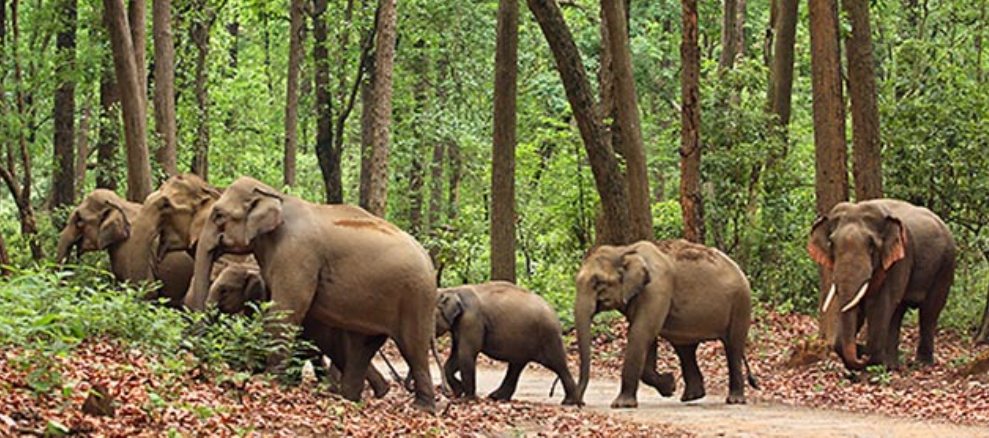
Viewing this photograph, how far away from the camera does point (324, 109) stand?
36.3 meters

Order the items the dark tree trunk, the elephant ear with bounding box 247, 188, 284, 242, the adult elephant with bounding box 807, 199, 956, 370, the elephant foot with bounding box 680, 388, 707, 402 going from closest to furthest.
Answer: the elephant ear with bounding box 247, 188, 284, 242 → the elephant foot with bounding box 680, 388, 707, 402 → the adult elephant with bounding box 807, 199, 956, 370 → the dark tree trunk

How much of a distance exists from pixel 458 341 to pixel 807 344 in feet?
19.5

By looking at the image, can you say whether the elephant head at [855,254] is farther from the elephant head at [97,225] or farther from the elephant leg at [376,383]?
the elephant head at [97,225]

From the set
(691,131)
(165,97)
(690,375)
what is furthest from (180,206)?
(691,131)

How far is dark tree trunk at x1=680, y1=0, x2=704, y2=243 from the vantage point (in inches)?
983

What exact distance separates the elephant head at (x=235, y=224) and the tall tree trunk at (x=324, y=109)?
21798mm

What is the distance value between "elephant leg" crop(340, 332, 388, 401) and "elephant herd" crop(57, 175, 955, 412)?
0.01m

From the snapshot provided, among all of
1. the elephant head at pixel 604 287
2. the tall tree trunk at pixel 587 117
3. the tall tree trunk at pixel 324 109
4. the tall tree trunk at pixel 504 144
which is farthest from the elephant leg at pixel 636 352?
the tall tree trunk at pixel 324 109

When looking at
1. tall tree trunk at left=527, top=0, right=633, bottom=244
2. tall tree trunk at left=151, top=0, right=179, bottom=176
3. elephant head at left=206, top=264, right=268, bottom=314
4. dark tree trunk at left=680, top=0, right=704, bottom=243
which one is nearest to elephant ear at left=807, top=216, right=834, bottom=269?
tall tree trunk at left=527, top=0, right=633, bottom=244

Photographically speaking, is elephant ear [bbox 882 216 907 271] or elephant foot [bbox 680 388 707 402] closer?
elephant foot [bbox 680 388 707 402]

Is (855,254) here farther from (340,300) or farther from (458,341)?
(340,300)

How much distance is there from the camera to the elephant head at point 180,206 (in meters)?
16.0

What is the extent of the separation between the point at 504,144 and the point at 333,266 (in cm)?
1151

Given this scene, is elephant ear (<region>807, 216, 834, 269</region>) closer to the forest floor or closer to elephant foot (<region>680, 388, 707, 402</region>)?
the forest floor
